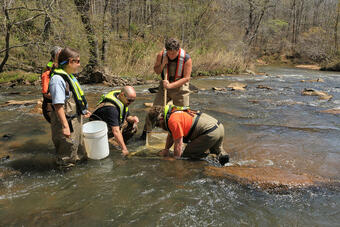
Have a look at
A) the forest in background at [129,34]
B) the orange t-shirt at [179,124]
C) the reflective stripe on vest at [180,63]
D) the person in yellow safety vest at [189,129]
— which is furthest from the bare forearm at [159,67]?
the forest in background at [129,34]

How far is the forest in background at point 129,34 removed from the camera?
361 inches

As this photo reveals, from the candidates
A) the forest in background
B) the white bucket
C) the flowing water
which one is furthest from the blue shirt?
the forest in background

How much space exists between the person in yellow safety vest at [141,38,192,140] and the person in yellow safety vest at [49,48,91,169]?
1.18 metres

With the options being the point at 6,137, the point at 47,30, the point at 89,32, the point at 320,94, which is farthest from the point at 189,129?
the point at 89,32

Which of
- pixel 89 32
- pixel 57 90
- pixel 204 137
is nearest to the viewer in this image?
pixel 57 90

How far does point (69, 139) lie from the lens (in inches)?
139

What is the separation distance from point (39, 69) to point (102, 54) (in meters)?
3.12

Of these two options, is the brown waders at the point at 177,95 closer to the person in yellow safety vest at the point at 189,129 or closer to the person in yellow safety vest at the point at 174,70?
the person in yellow safety vest at the point at 174,70

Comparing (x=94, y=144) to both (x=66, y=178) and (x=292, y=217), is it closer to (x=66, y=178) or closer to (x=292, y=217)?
(x=66, y=178)

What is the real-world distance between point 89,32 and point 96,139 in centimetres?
939

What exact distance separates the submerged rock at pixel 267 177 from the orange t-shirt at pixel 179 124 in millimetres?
634

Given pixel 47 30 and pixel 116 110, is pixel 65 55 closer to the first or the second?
pixel 116 110

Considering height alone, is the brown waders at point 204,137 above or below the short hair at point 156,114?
below

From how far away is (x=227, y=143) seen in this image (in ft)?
16.6
